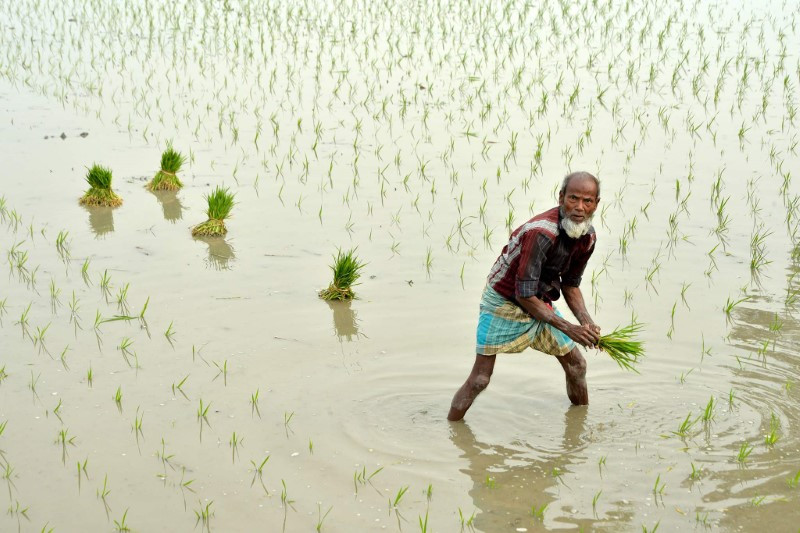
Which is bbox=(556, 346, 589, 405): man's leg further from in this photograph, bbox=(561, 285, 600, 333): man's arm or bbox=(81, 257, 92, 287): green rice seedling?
bbox=(81, 257, 92, 287): green rice seedling

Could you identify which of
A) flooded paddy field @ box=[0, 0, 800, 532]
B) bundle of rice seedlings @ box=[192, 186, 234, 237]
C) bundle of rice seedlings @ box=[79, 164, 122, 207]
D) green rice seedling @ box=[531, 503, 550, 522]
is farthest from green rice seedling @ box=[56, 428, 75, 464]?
bundle of rice seedlings @ box=[79, 164, 122, 207]

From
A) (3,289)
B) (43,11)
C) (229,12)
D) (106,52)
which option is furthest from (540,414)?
(43,11)

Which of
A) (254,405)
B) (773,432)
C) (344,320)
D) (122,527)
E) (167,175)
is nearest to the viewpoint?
(122,527)

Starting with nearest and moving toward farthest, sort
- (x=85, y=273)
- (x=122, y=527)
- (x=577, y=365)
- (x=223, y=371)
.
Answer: (x=122, y=527)
(x=577, y=365)
(x=223, y=371)
(x=85, y=273)

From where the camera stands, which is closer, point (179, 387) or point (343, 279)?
point (179, 387)

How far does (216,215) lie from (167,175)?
0.99 meters

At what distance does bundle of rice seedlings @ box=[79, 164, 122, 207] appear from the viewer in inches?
256

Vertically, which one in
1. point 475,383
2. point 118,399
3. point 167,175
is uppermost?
point 167,175

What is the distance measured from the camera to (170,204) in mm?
6711

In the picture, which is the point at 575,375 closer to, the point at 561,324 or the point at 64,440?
the point at 561,324

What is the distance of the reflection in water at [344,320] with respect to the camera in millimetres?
4957

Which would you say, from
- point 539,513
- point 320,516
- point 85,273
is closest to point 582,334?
point 539,513

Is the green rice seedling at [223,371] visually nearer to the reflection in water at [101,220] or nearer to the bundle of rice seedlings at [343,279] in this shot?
the bundle of rice seedlings at [343,279]

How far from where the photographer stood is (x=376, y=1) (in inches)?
517
